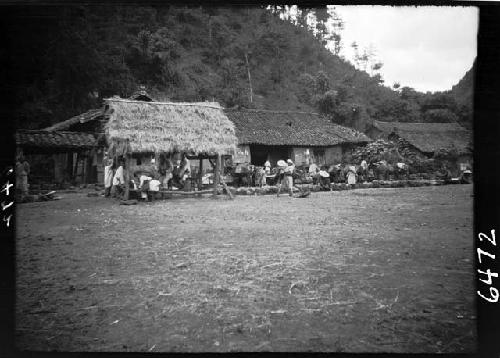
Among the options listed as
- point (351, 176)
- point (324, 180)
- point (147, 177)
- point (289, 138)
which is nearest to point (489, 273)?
point (147, 177)

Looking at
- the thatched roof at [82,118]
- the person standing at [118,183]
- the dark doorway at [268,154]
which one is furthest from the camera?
the dark doorway at [268,154]

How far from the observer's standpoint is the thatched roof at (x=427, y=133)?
19.5 meters

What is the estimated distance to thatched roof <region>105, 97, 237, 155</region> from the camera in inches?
431

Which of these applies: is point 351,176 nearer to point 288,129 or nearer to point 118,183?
point 288,129

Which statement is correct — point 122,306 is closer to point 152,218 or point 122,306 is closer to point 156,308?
point 156,308

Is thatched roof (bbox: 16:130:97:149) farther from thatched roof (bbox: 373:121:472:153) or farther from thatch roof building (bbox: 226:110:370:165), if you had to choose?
thatched roof (bbox: 373:121:472:153)

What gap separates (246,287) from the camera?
4.13 meters

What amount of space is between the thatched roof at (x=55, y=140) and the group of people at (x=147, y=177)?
1644mm

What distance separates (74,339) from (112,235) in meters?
3.37

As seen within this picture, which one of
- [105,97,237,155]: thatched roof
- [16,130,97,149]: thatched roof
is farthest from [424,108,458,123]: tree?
[16,130,97,149]: thatched roof

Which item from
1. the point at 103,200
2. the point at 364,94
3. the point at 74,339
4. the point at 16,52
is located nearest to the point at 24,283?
the point at 74,339

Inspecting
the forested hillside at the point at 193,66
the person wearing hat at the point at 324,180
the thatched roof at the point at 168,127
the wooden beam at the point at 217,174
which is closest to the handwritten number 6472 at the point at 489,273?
the forested hillside at the point at 193,66

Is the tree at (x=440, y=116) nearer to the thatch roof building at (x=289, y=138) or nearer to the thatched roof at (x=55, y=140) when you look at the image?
the thatch roof building at (x=289, y=138)

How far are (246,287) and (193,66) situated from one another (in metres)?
14.0
